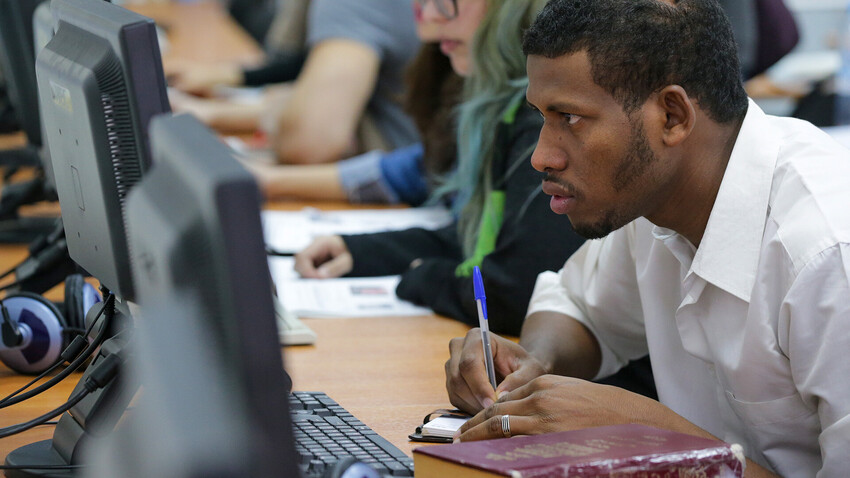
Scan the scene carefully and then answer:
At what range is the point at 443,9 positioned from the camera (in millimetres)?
1776

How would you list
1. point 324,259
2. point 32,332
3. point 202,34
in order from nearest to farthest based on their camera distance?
1. point 32,332
2. point 324,259
3. point 202,34

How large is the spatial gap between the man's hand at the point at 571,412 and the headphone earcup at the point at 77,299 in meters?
0.58

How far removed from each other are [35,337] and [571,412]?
0.68 metres

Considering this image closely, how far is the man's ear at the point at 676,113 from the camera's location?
3.34 feet

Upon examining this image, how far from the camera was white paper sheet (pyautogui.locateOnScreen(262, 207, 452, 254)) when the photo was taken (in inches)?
81.6

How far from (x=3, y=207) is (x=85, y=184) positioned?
1.42 metres

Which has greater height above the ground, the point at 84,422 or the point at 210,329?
the point at 210,329

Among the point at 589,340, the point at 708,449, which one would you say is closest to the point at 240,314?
the point at 708,449

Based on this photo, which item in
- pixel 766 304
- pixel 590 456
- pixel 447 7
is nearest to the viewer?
pixel 590 456

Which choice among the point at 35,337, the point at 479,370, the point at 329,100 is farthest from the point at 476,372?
the point at 329,100

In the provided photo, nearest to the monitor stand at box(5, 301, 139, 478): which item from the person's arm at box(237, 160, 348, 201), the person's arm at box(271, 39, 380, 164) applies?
the person's arm at box(237, 160, 348, 201)

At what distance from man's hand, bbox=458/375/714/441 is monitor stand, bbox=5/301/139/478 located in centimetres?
Answer: 31

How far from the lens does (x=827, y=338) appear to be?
2.96 feet

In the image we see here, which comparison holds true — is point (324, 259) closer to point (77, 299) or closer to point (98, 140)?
point (77, 299)
